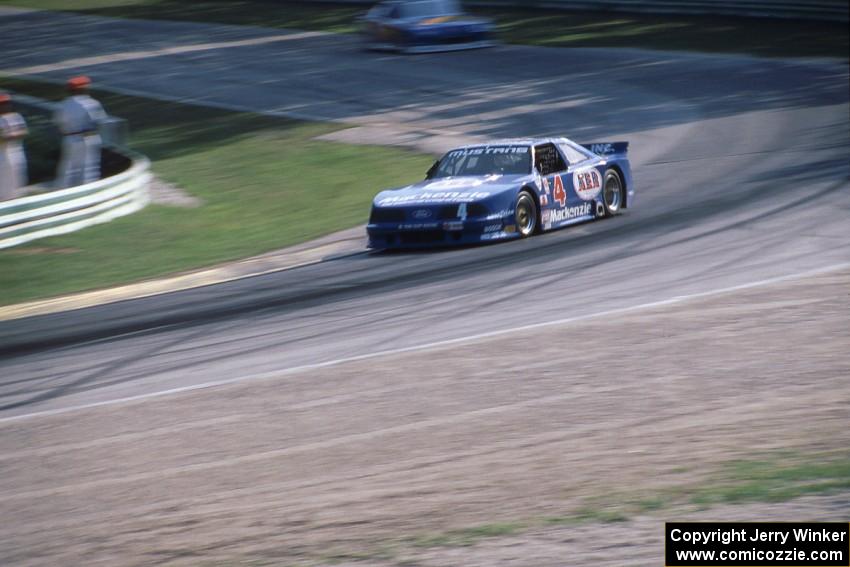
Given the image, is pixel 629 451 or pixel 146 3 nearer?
pixel 629 451

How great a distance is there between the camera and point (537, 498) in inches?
242

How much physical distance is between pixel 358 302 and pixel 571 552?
6483mm

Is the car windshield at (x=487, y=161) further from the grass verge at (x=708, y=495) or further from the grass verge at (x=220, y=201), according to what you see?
the grass verge at (x=708, y=495)

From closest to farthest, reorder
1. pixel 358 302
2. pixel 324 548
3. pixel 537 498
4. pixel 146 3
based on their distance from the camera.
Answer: pixel 324 548
pixel 537 498
pixel 358 302
pixel 146 3

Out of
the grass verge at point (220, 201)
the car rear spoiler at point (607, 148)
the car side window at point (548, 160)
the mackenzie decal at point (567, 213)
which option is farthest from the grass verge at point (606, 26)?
the car side window at point (548, 160)

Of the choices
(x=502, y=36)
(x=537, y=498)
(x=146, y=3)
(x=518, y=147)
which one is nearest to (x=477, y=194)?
(x=518, y=147)

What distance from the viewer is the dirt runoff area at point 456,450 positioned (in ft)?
18.7

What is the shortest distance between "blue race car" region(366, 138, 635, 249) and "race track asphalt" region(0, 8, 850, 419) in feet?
0.87

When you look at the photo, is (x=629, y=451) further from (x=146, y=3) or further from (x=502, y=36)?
(x=146, y=3)

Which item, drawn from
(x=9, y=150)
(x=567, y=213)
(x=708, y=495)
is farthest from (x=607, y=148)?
(x=708, y=495)

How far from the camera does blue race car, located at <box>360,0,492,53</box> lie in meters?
33.2

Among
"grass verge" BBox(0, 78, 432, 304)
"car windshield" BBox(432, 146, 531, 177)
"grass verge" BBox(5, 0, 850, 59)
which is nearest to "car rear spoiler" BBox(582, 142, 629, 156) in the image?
"car windshield" BBox(432, 146, 531, 177)

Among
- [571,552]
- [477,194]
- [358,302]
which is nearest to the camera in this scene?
[571,552]

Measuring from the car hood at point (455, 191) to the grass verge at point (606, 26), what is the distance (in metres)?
17.7
